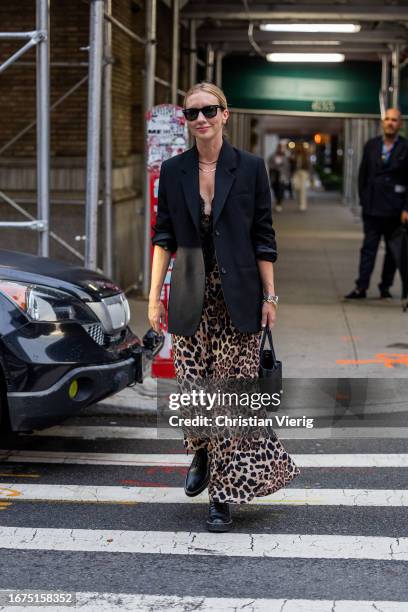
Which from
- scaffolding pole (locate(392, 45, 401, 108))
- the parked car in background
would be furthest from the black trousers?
scaffolding pole (locate(392, 45, 401, 108))

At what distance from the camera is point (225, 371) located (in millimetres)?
5266

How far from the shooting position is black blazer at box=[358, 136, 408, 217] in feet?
39.7

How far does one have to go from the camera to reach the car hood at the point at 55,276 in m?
6.16

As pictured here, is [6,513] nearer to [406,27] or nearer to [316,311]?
[316,311]

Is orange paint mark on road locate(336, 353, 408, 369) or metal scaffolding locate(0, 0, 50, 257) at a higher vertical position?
metal scaffolding locate(0, 0, 50, 257)

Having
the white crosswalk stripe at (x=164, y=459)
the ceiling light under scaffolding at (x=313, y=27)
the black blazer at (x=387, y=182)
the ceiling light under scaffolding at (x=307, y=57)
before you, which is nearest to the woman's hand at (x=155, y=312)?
the white crosswalk stripe at (x=164, y=459)

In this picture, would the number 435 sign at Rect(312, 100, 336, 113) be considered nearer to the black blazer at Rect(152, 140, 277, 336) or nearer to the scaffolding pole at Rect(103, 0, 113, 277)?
the scaffolding pole at Rect(103, 0, 113, 277)

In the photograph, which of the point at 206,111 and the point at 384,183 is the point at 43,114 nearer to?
the point at 206,111

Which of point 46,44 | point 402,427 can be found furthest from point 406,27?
point 402,427

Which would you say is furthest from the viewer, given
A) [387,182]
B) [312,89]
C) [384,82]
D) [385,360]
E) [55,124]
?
[312,89]

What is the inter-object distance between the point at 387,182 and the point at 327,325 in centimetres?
189

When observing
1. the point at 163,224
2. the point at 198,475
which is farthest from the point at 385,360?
the point at 163,224

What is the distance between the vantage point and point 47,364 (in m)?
5.95

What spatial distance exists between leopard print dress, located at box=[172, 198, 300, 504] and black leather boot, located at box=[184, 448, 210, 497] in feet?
0.44
